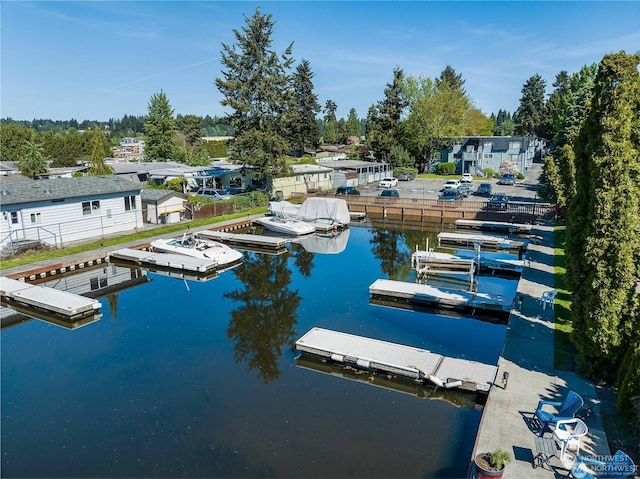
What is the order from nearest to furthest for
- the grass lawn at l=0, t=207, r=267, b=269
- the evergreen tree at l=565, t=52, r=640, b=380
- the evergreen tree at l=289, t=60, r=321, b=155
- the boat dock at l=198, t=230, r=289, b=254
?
the evergreen tree at l=565, t=52, r=640, b=380, the grass lawn at l=0, t=207, r=267, b=269, the boat dock at l=198, t=230, r=289, b=254, the evergreen tree at l=289, t=60, r=321, b=155

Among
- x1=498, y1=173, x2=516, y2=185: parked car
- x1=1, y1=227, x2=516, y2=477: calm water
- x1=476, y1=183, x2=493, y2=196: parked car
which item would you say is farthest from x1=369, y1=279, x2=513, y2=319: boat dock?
x1=498, y1=173, x2=516, y2=185: parked car

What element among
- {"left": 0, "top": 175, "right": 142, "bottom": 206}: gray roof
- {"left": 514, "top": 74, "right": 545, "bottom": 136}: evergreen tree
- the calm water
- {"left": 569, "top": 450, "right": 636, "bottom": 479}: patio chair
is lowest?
the calm water

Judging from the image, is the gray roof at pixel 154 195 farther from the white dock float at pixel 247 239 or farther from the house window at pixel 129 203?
the white dock float at pixel 247 239

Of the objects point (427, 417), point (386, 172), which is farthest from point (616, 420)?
point (386, 172)

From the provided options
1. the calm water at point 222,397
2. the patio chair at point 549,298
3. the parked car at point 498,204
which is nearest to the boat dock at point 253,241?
the calm water at point 222,397

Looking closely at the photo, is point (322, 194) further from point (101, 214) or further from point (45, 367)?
point (45, 367)

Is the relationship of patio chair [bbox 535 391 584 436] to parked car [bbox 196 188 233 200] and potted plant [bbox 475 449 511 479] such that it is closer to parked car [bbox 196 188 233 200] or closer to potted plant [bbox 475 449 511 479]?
potted plant [bbox 475 449 511 479]

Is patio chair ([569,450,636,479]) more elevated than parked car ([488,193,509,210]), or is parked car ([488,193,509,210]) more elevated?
parked car ([488,193,509,210])
